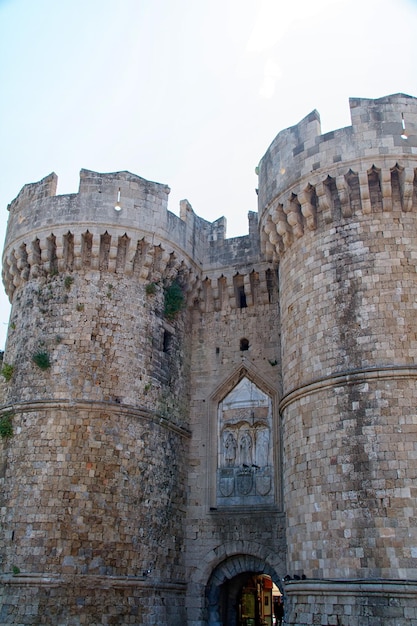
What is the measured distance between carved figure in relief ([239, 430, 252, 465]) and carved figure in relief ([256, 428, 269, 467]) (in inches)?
6.5

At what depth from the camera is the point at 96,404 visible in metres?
11.2

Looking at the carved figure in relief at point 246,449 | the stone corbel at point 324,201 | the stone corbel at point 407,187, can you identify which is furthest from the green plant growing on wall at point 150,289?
the stone corbel at point 407,187

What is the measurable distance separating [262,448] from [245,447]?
0.37 m

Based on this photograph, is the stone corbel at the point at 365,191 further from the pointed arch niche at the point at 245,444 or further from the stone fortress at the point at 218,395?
the pointed arch niche at the point at 245,444

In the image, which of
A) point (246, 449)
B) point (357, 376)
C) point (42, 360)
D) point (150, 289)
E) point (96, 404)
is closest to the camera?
point (357, 376)

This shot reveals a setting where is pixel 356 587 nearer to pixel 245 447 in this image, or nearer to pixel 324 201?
pixel 245 447

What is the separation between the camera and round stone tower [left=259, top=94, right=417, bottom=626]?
8375mm

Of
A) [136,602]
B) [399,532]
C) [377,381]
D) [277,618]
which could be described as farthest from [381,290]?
[277,618]

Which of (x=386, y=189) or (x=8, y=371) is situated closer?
(x=386, y=189)

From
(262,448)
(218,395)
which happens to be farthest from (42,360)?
(262,448)

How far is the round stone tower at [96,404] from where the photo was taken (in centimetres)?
1023

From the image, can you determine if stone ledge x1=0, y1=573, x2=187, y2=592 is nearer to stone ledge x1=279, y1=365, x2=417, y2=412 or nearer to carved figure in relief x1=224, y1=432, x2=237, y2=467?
carved figure in relief x1=224, y1=432, x2=237, y2=467

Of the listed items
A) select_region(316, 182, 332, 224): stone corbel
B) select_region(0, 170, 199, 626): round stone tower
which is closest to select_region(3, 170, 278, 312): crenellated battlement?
select_region(0, 170, 199, 626): round stone tower

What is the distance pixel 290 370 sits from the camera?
1056 cm
